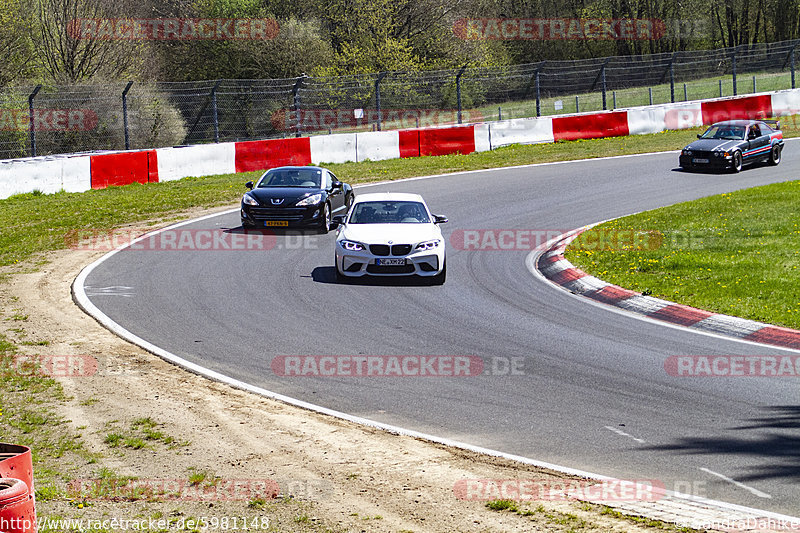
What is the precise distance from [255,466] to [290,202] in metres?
11.3

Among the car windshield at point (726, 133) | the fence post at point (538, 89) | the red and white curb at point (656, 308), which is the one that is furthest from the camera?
the fence post at point (538, 89)

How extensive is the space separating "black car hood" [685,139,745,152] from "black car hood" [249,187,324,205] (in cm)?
1219

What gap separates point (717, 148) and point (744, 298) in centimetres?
1396

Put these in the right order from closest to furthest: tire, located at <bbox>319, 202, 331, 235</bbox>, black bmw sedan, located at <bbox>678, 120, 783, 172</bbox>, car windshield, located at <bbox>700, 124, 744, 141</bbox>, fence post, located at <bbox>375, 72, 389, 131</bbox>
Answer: tire, located at <bbox>319, 202, 331, 235</bbox> < black bmw sedan, located at <bbox>678, 120, 783, 172</bbox> < car windshield, located at <bbox>700, 124, 744, 141</bbox> < fence post, located at <bbox>375, 72, 389, 131</bbox>

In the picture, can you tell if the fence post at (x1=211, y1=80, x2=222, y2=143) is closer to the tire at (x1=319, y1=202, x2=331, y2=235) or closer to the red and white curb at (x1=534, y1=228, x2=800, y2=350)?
the tire at (x1=319, y1=202, x2=331, y2=235)

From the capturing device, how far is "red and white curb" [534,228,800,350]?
34.3 ft

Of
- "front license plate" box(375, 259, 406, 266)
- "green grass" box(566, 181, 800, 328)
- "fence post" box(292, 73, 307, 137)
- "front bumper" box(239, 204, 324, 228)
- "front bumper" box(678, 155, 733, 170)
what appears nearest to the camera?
"green grass" box(566, 181, 800, 328)

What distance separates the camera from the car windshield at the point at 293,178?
18.5m

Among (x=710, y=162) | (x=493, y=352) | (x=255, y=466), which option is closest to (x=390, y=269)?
(x=493, y=352)

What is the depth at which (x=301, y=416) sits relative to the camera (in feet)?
26.7

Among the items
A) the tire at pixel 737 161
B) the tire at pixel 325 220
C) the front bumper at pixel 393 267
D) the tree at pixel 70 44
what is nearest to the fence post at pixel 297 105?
the tire at pixel 325 220

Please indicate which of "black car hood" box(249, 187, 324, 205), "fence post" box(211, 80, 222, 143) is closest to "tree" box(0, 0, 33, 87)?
"fence post" box(211, 80, 222, 143)

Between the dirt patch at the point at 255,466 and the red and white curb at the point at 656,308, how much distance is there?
495cm

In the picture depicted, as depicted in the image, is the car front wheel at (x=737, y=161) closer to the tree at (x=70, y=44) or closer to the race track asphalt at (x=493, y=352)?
the race track asphalt at (x=493, y=352)
